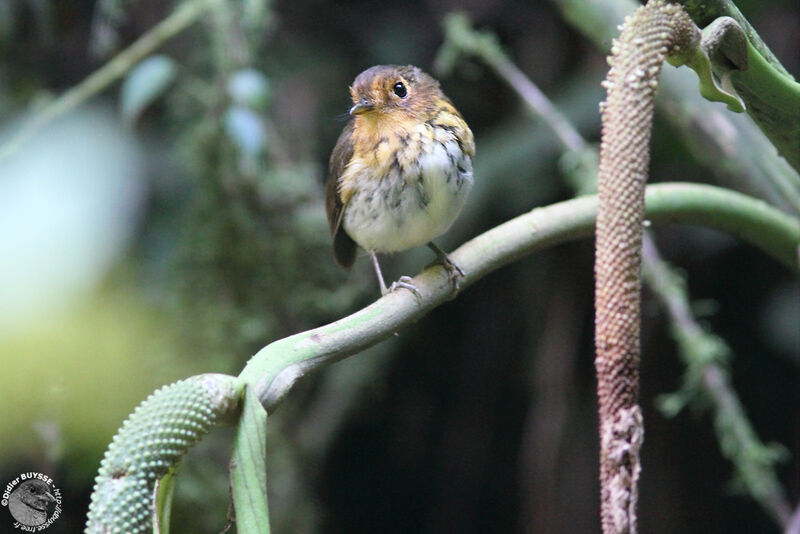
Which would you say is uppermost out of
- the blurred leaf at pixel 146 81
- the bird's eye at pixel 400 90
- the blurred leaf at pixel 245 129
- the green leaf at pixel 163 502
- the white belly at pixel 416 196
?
the blurred leaf at pixel 146 81

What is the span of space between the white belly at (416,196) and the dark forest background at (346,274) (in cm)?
63

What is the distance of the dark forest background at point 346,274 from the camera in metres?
2.62

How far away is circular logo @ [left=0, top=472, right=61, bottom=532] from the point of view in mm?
1266

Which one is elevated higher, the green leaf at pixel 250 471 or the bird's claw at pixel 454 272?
the bird's claw at pixel 454 272

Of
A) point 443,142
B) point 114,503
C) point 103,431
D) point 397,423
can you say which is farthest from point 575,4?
point 397,423

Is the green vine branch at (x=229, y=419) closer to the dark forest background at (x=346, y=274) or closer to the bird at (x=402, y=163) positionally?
the bird at (x=402, y=163)

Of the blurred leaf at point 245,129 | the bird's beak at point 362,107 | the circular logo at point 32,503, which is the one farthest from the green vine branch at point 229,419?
the blurred leaf at point 245,129

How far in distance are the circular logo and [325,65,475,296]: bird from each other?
850mm

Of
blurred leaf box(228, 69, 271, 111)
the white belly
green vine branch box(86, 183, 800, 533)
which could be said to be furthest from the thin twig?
green vine branch box(86, 183, 800, 533)

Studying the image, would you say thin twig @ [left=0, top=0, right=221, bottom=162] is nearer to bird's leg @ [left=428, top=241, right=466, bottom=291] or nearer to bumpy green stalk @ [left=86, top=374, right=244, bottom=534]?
bird's leg @ [left=428, top=241, right=466, bottom=291]

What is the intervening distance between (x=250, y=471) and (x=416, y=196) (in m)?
1.22

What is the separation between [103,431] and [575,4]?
5.06 feet

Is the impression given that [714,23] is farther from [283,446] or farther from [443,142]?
[283,446]

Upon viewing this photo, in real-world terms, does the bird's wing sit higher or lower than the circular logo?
higher
